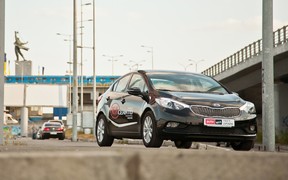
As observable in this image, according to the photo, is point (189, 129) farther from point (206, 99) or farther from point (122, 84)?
point (122, 84)

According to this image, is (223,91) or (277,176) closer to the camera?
(277,176)

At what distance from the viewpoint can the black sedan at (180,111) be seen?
10883 mm

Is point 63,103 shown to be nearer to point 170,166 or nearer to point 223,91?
point 223,91

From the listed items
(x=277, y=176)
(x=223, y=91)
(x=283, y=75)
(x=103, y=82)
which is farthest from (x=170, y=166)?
(x=103, y=82)

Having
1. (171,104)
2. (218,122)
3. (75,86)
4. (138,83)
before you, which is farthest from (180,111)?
(75,86)

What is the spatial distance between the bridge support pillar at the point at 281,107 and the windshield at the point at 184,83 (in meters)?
25.0

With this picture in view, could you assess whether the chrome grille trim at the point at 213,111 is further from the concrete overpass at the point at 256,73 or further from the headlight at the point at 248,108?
the concrete overpass at the point at 256,73

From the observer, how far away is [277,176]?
3.21 metres

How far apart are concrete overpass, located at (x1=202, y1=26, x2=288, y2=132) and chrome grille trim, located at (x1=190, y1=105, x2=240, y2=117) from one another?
23301 millimetres

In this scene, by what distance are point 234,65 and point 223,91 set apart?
106 ft

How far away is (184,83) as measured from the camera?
11.9m

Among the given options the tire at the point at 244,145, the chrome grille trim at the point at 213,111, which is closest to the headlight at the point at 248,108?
the chrome grille trim at the point at 213,111

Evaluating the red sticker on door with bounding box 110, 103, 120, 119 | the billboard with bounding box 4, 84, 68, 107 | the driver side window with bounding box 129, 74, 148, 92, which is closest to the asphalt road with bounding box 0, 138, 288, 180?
the driver side window with bounding box 129, 74, 148, 92

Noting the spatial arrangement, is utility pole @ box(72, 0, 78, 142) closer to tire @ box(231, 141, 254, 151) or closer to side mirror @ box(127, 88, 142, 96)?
side mirror @ box(127, 88, 142, 96)
